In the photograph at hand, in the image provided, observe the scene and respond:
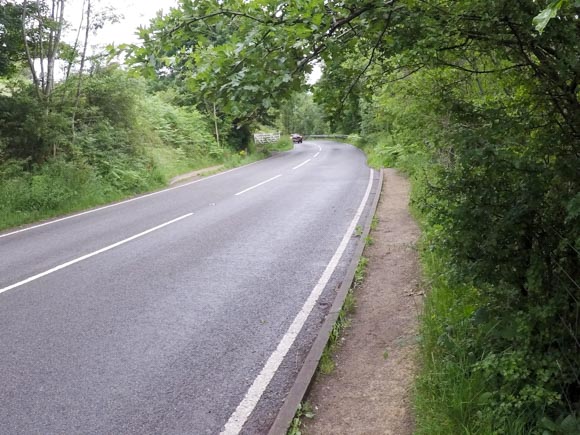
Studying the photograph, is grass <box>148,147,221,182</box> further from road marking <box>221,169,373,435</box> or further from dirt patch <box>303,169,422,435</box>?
dirt patch <box>303,169,422,435</box>

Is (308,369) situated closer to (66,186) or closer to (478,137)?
(478,137)

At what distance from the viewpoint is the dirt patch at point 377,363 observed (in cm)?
363

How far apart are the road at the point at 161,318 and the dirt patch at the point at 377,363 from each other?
0.40 metres

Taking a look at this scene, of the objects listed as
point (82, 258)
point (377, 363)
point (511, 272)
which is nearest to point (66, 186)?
point (82, 258)

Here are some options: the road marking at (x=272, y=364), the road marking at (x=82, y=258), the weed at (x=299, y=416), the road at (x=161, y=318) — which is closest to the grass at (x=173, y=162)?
the road marking at (x=82, y=258)

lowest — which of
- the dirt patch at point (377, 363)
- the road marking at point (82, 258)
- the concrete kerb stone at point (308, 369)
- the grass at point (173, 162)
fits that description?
the dirt patch at point (377, 363)

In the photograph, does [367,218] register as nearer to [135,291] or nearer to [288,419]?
[135,291]

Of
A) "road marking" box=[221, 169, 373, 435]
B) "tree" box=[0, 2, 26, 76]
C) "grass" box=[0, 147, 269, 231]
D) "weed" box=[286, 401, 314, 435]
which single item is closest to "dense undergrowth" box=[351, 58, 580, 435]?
"weed" box=[286, 401, 314, 435]

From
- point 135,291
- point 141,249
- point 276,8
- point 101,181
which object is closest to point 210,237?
point 141,249

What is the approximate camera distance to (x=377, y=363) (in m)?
4.47

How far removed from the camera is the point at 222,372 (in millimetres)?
4391

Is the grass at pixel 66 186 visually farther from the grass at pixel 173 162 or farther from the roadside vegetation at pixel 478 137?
the roadside vegetation at pixel 478 137

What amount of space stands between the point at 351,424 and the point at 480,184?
202cm

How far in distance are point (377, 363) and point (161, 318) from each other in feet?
8.36
